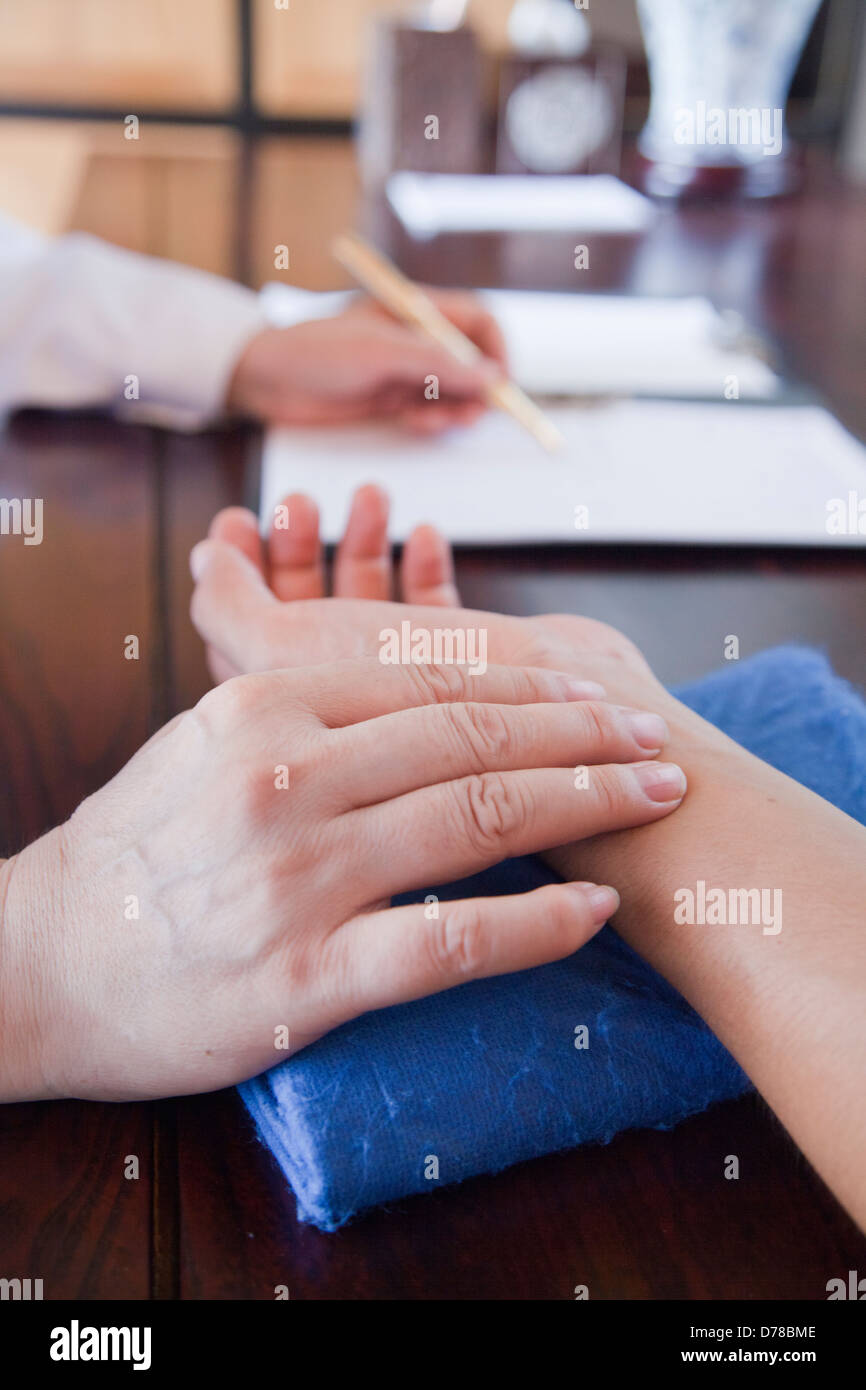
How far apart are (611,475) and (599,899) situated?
48 centimetres

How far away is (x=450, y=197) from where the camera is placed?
1559mm

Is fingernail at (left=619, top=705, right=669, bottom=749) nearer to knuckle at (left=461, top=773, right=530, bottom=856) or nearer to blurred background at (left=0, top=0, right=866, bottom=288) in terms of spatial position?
knuckle at (left=461, top=773, right=530, bottom=856)

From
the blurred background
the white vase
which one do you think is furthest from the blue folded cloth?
the blurred background

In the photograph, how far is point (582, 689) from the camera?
49cm

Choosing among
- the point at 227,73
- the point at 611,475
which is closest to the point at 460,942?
the point at 611,475

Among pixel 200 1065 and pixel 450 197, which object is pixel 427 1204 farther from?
pixel 450 197

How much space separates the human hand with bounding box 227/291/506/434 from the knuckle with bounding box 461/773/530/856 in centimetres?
53

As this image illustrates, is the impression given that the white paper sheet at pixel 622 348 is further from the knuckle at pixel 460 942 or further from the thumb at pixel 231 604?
the knuckle at pixel 460 942

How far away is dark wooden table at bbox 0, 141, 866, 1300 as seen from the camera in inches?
13.5

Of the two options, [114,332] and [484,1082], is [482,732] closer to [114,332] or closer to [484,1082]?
[484,1082]

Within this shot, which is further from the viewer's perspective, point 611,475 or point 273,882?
point 611,475
